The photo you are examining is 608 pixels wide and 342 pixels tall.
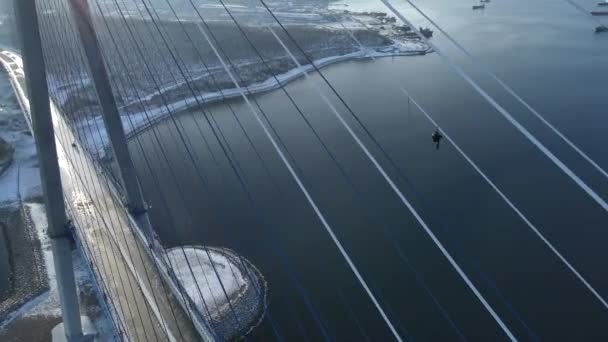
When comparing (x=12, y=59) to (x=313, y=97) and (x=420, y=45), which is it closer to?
(x=313, y=97)

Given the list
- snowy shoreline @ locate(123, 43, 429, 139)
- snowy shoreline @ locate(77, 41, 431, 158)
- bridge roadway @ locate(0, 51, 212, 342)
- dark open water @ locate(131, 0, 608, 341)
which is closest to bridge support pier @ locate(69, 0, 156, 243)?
bridge roadway @ locate(0, 51, 212, 342)

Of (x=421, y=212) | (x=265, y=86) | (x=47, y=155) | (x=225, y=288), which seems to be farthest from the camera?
(x=265, y=86)

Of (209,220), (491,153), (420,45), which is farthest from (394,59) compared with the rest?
(209,220)

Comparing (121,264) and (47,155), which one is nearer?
(47,155)

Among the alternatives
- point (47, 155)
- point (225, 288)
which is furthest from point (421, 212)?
point (47, 155)

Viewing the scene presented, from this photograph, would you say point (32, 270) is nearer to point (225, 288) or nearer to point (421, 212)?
point (225, 288)
